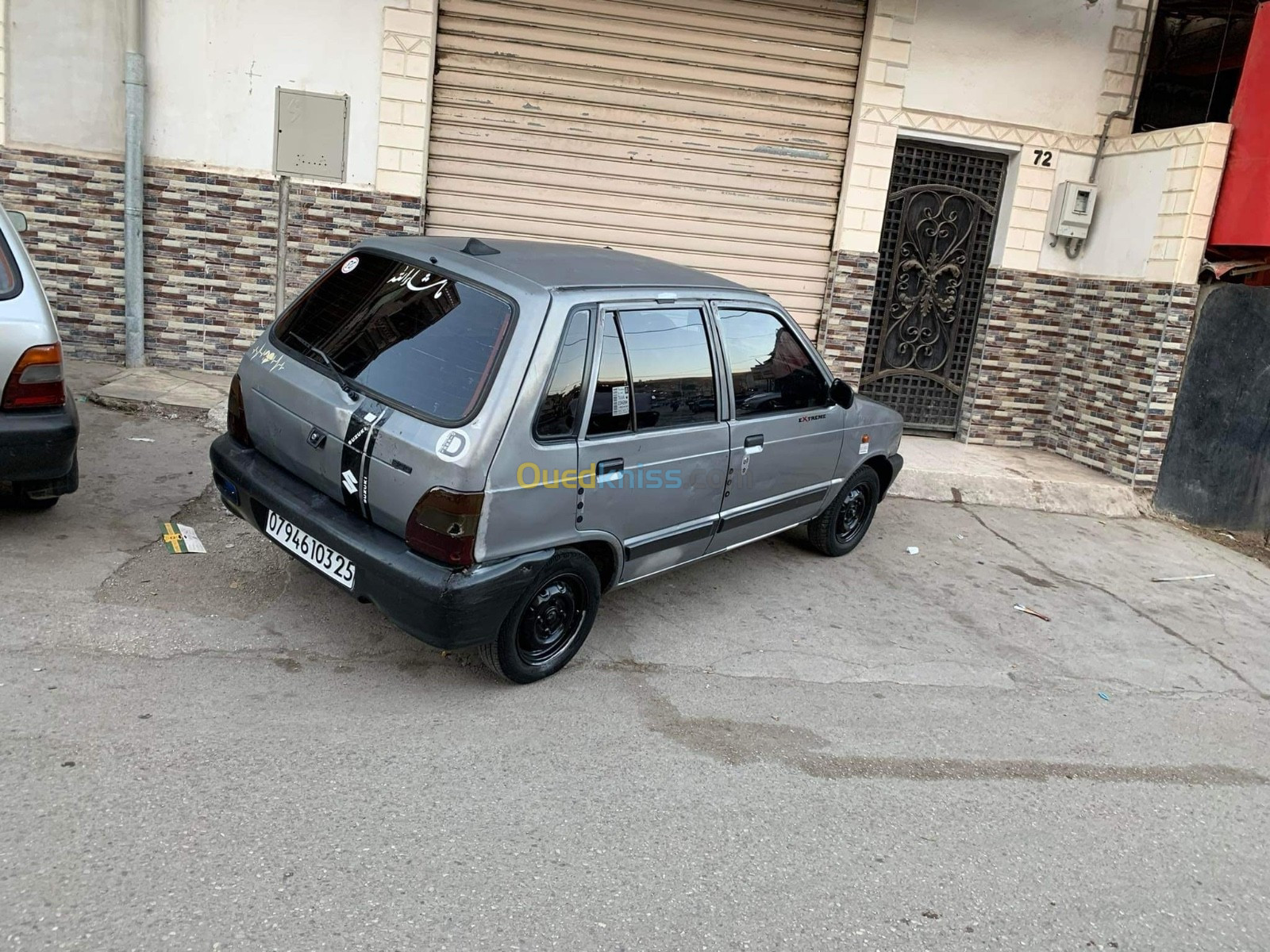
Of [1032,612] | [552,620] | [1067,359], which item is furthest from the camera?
[1067,359]

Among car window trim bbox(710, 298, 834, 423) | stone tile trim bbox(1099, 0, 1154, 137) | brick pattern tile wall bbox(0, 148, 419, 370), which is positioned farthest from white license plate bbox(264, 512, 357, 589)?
stone tile trim bbox(1099, 0, 1154, 137)

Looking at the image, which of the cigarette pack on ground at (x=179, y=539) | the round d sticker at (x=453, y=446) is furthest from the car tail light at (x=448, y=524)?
the cigarette pack on ground at (x=179, y=539)

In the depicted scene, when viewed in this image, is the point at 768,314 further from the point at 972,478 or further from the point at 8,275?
the point at 972,478

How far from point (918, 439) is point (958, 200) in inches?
90.2

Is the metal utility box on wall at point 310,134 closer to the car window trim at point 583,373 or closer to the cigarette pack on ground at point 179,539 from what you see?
the cigarette pack on ground at point 179,539

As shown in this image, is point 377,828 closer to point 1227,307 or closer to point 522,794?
point 522,794

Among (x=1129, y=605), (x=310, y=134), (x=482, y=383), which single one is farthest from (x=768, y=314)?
(x=310, y=134)

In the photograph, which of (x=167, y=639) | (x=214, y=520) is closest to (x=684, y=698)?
(x=167, y=639)

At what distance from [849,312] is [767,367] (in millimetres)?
A: 4254

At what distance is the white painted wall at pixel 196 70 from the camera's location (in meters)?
7.76

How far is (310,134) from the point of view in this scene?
26.6 ft

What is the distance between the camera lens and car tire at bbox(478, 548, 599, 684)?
4.02 meters

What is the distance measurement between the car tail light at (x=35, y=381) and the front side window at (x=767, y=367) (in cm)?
316

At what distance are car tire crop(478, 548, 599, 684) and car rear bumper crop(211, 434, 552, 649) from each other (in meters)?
0.09
